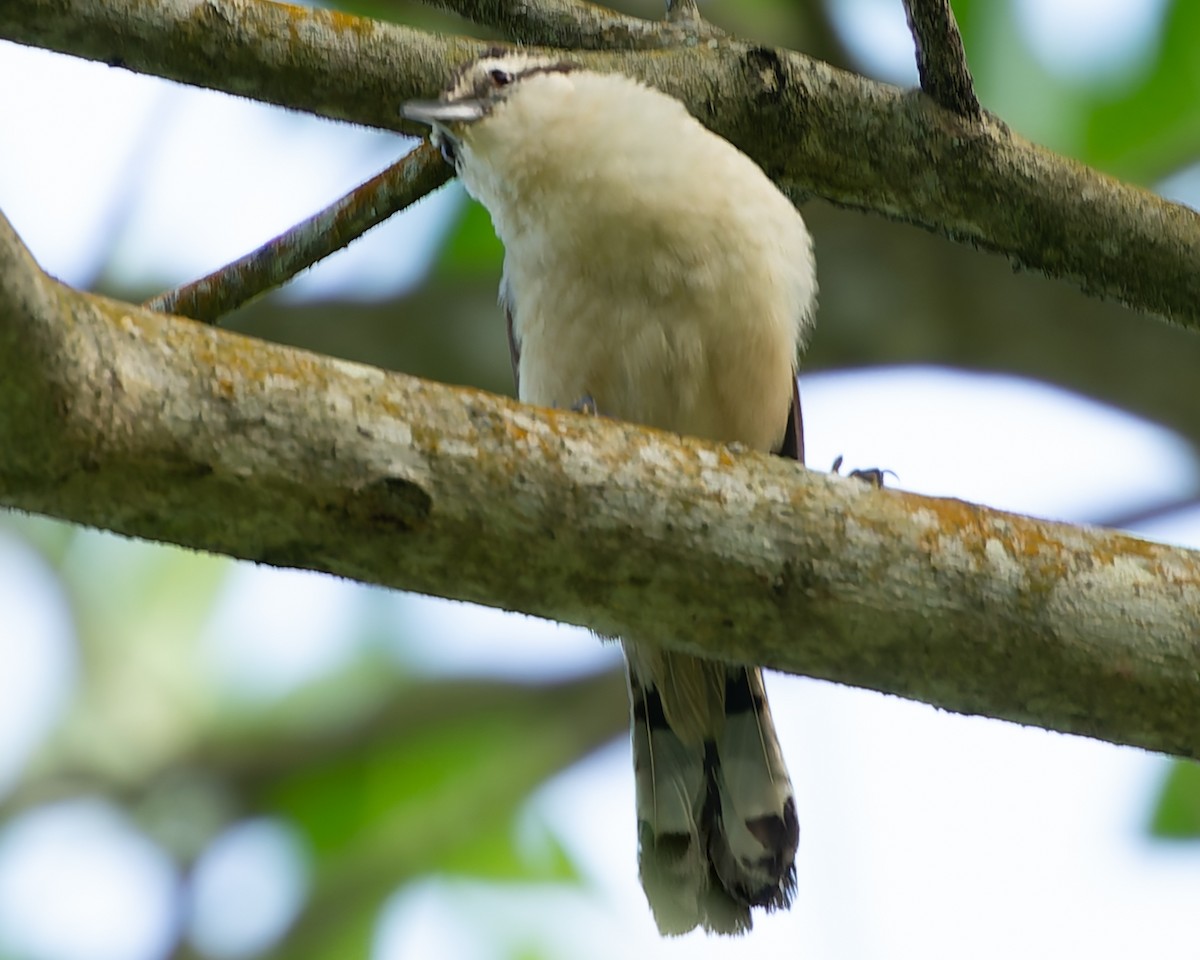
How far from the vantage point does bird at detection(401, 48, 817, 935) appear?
3520 millimetres

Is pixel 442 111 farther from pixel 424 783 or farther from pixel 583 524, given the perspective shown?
pixel 424 783

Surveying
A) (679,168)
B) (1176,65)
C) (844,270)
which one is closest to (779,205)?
(679,168)

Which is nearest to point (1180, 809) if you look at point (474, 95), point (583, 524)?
point (474, 95)

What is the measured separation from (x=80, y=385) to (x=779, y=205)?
200 cm

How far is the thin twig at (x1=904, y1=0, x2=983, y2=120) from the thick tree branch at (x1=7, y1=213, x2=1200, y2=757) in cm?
121

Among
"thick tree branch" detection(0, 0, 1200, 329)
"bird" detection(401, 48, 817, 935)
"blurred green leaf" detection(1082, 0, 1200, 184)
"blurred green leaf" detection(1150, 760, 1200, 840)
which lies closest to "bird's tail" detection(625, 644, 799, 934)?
"bird" detection(401, 48, 817, 935)

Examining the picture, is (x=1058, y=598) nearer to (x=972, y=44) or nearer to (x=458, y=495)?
(x=458, y=495)

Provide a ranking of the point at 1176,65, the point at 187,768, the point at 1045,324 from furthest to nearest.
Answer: the point at 187,768 < the point at 1176,65 < the point at 1045,324

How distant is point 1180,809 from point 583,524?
4.15 metres

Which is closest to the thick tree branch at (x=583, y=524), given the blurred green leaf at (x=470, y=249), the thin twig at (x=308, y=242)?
the thin twig at (x=308, y=242)

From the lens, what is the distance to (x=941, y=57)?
328 cm

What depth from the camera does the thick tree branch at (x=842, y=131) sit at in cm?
314

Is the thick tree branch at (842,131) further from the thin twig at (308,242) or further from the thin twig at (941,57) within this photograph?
the thin twig at (308,242)

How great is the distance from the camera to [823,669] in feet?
7.70
